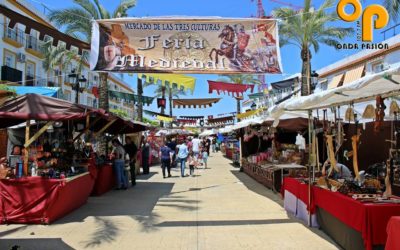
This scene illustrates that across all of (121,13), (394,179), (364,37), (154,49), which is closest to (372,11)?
(364,37)

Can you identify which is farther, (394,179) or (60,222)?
(60,222)

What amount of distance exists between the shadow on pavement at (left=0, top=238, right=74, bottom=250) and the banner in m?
3.92

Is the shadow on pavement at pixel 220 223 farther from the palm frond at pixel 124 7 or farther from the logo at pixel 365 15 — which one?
the palm frond at pixel 124 7

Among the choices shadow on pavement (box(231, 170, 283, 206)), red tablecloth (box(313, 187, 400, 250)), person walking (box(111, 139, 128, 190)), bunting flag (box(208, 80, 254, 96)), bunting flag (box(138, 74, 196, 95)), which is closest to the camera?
red tablecloth (box(313, 187, 400, 250))

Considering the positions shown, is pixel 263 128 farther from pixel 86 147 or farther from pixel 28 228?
pixel 28 228

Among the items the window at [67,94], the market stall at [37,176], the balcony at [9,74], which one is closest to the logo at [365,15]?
the market stall at [37,176]

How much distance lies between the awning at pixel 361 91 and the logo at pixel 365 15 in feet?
8.40

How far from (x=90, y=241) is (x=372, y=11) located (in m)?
7.74

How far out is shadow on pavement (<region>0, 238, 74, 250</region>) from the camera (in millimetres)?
6383

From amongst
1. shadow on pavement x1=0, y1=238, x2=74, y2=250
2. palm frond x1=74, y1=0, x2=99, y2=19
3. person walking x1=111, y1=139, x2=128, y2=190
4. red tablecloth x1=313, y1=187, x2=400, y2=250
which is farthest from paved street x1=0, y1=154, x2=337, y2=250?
palm frond x1=74, y1=0, x2=99, y2=19

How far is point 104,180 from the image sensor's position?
1253 centimetres

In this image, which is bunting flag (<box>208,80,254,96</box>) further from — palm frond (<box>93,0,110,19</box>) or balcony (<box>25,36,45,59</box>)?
balcony (<box>25,36,45,59</box>)

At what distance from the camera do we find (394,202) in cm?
558

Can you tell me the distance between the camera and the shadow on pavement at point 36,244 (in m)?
6.38
